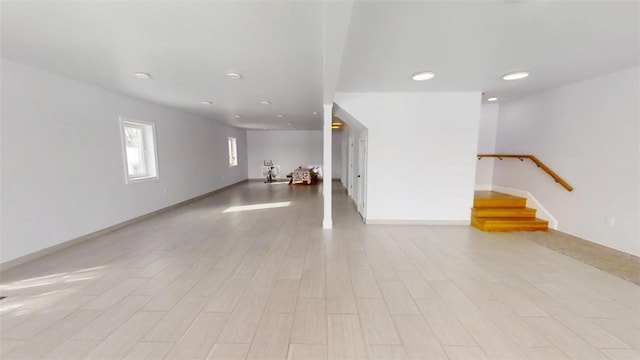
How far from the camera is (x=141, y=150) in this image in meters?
5.02

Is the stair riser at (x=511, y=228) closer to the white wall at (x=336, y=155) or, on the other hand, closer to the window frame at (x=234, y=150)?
the white wall at (x=336, y=155)

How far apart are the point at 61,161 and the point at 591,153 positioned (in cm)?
773

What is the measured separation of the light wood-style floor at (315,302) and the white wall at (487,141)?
2422 mm

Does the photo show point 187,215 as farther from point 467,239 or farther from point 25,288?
point 467,239

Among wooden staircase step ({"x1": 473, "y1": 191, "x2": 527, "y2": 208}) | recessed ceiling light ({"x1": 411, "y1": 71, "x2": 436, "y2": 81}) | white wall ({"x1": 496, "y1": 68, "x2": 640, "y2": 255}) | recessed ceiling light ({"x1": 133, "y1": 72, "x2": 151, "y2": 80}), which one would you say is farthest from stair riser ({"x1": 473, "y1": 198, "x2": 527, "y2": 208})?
recessed ceiling light ({"x1": 133, "y1": 72, "x2": 151, "y2": 80})

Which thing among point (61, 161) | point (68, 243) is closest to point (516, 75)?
point (61, 161)

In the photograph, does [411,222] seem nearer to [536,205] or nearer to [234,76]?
[536,205]

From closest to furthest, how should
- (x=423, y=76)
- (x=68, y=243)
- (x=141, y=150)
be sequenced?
(x=423, y=76) → (x=68, y=243) → (x=141, y=150)

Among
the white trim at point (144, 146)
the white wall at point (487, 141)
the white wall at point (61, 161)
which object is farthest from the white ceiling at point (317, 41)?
the white wall at point (487, 141)

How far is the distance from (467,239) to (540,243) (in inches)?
39.4

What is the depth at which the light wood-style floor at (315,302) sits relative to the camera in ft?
5.48

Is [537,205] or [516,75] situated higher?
[516,75]

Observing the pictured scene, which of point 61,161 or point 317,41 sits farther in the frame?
point 61,161

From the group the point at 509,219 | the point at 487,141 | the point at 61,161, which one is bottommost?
the point at 509,219
